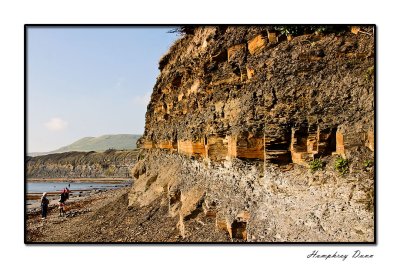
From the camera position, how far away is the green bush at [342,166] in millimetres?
5973

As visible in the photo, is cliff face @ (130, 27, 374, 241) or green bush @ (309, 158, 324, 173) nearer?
cliff face @ (130, 27, 374, 241)

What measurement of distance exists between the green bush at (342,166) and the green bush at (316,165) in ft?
1.01

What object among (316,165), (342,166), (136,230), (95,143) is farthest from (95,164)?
(342,166)

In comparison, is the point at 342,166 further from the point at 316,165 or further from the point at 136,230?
the point at 136,230

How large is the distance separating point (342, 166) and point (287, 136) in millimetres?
1226

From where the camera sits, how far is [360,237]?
5852 millimetres

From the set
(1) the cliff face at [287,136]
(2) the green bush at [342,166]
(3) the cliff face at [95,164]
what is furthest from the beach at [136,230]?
(3) the cliff face at [95,164]

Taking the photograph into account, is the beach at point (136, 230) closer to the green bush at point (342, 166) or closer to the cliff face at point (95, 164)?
the green bush at point (342, 166)

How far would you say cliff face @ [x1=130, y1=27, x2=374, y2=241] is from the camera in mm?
6027

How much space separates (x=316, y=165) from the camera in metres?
6.39

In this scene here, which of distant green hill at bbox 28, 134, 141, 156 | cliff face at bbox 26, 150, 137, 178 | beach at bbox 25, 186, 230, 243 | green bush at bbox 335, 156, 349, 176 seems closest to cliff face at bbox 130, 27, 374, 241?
green bush at bbox 335, 156, 349, 176

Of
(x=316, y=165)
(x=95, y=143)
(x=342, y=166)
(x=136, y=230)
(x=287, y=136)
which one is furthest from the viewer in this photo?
(x=95, y=143)

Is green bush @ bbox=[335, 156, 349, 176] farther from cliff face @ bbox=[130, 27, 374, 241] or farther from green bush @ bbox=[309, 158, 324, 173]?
green bush @ bbox=[309, 158, 324, 173]

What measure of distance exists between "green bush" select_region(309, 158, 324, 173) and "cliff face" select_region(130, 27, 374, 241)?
8 centimetres
